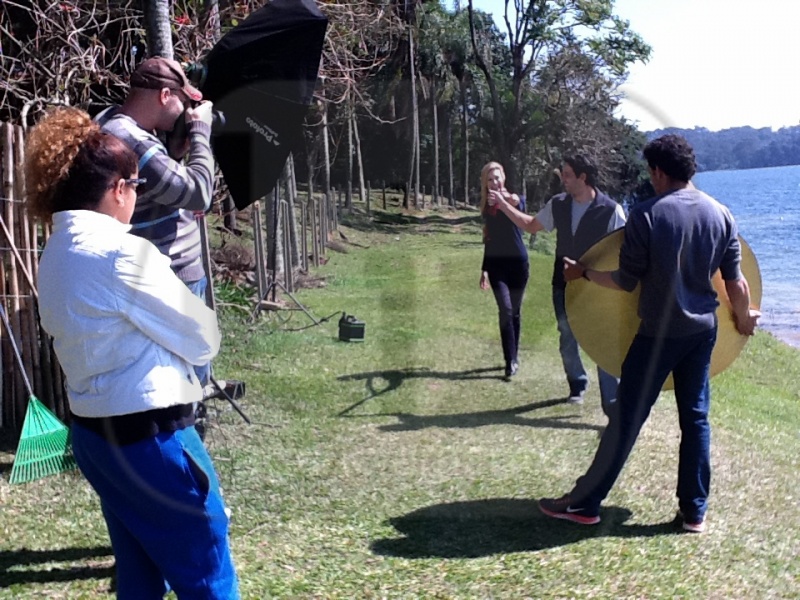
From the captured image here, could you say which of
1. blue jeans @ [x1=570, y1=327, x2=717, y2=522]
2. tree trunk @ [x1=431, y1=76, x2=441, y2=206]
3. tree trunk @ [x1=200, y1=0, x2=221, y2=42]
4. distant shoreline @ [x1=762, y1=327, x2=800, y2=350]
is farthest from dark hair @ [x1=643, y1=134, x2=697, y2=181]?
distant shoreline @ [x1=762, y1=327, x2=800, y2=350]

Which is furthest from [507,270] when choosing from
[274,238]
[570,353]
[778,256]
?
[778,256]

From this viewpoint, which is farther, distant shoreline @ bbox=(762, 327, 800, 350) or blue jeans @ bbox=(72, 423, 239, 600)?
distant shoreline @ bbox=(762, 327, 800, 350)

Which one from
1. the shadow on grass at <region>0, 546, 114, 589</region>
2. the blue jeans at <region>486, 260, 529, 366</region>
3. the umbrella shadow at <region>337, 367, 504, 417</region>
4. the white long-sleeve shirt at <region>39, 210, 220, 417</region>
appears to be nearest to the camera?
the white long-sleeve shirt at <region>39, 210, 220, 417</region>

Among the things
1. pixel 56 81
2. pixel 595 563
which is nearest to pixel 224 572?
pixel 595 563

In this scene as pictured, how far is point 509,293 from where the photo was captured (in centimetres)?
651

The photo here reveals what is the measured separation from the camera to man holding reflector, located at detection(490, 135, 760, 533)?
11.4 ft

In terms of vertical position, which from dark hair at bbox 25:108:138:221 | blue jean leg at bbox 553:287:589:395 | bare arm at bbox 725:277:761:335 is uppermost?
dark hair at bbox 25:108:138:221

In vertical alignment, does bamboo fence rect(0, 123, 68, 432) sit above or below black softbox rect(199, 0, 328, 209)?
below

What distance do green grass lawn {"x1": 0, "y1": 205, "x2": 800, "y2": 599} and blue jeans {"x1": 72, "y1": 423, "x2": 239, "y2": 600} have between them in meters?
1.04

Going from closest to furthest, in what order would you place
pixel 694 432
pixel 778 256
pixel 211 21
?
pixel 694 432 < pixel 211 21 < pixel 778 256

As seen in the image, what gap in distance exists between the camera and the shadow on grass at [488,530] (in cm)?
353

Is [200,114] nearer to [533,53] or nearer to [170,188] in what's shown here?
[170,188]

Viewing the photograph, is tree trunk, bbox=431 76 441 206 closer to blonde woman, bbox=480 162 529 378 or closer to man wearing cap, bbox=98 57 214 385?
blonde woman, bbox=480 162 529 378

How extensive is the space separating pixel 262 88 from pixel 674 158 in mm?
1679
